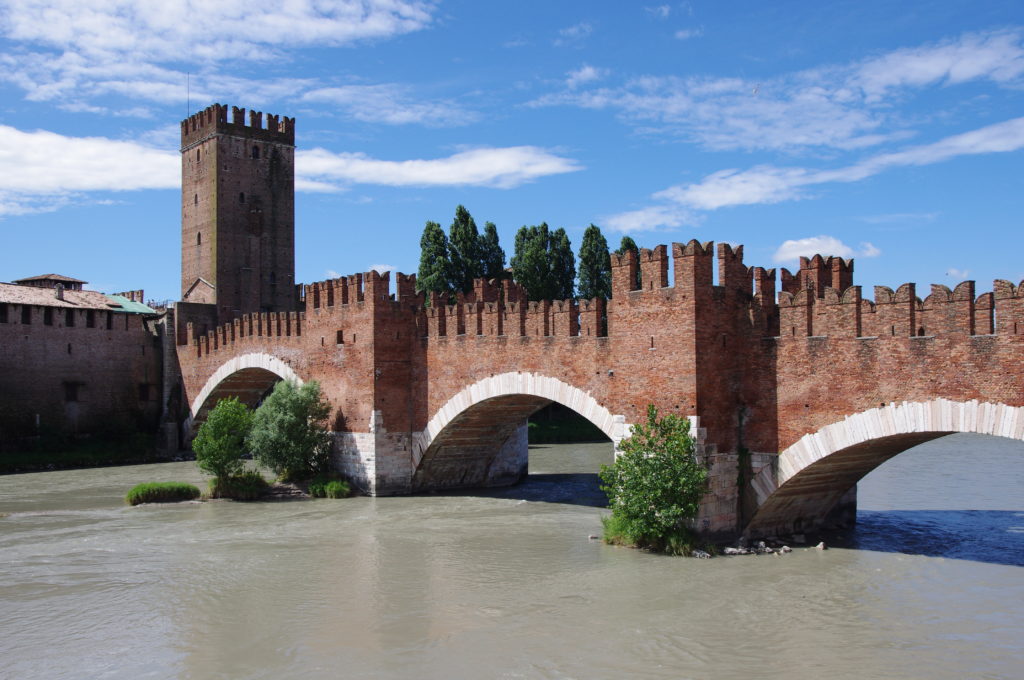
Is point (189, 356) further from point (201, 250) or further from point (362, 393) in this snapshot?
point (362, 393)

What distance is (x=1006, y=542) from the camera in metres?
16.0

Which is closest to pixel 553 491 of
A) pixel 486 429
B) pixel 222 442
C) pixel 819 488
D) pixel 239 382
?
pixel 486 429

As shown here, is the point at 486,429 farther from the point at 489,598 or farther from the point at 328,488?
the point at 489,598

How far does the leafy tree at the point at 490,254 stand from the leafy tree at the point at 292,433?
1741 centimetres

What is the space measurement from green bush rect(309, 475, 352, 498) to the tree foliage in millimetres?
17864

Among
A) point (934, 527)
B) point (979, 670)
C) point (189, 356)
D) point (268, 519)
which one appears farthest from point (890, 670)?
point (189, 356)

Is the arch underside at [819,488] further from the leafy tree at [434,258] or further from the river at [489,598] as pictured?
the leafy tree at [434,258]

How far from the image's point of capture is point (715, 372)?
15906mm

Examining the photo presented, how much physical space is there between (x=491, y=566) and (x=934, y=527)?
8.64 meters

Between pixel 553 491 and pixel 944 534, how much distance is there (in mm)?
10147

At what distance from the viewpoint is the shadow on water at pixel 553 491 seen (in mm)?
22692

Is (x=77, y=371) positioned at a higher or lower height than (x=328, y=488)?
higher

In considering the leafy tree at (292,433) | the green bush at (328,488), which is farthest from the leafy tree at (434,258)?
the green bush at (328,488)

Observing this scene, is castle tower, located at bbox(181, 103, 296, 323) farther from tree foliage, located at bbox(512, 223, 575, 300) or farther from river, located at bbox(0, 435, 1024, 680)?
river, located at bbox(0, 435, 1024, 680)
